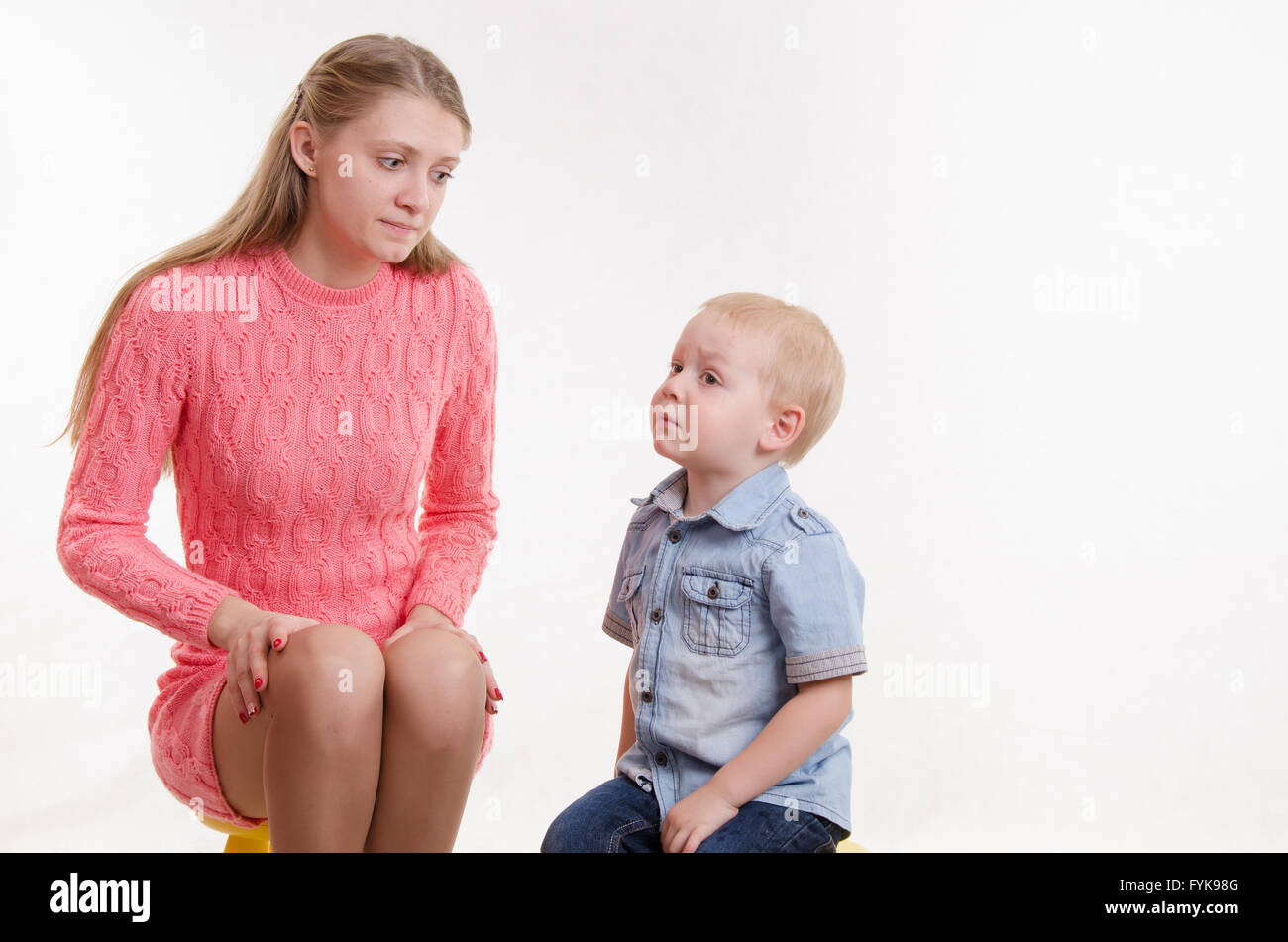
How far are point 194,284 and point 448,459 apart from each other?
0.40 metres

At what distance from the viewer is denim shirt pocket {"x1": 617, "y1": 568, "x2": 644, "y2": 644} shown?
156cm

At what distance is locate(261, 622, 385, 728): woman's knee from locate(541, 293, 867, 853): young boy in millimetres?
255

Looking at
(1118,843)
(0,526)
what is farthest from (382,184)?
(1118,843)

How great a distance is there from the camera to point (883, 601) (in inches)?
103

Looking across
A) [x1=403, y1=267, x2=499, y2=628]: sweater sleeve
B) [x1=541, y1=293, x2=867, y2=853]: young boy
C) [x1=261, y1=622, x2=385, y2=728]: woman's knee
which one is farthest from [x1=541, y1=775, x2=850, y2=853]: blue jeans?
[x1=403, y1=267, x2=499, y2=628]: sweater sleeve

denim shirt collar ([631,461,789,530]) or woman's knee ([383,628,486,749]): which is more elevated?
denim shirt collar ([631,461,789,530])

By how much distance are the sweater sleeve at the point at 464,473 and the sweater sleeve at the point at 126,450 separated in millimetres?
273

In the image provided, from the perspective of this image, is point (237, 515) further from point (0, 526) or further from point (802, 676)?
point (0, 526)

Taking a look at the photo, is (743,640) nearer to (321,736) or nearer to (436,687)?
(436,687)

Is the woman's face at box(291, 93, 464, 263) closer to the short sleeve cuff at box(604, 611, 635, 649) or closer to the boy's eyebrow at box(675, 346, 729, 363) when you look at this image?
the boy's eyebrow at box(675, 346, 729, 363)

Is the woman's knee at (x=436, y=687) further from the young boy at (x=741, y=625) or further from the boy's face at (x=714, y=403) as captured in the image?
the boy's face at (x=714, y=403)

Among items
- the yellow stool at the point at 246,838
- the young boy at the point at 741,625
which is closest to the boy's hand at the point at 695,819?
the young boy at the point at 741,625

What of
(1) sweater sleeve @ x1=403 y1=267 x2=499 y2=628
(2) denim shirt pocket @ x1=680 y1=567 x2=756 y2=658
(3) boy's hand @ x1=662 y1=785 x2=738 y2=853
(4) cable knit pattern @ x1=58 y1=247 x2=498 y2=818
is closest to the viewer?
(3) boy's hand @ x1=662 y1=785 x2=738 y2=853

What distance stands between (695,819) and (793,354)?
0.51m
